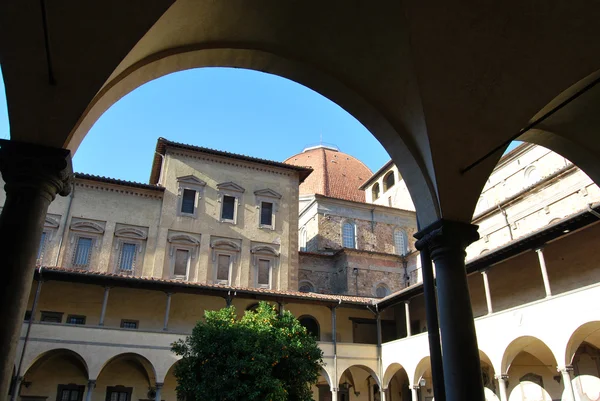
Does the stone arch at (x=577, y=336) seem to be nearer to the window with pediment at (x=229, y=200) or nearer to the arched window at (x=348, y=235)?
the window with pediment at (x=229, y=200)

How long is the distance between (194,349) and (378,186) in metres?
25.7

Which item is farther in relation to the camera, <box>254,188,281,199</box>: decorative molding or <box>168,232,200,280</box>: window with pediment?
<box>254,188,281,199</box>: decorative molding

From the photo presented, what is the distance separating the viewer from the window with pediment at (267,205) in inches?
1043

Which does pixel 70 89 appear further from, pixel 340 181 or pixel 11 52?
pixel 340 181

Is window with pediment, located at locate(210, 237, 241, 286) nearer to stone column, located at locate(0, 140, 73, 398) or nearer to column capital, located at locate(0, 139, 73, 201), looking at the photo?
stone column, located at locate(0, 140, 73, 398)

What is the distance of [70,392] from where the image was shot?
780 inches

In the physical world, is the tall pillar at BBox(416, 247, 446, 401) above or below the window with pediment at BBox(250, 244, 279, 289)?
below

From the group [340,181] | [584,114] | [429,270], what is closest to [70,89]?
[429,270]

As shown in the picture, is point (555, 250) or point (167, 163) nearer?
point (555, 250)

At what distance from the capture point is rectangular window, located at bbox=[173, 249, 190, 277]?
928 inches

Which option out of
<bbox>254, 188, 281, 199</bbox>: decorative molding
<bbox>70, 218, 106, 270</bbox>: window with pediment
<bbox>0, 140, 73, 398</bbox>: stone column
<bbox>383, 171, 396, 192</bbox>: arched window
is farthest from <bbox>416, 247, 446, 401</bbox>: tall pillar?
<bbox>383, 171, 396, 192</bbox>: arched window

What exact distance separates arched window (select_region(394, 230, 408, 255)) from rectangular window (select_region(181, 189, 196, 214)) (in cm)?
1443

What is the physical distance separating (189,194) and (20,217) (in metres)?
21.7

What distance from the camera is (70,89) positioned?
443 centimetres
